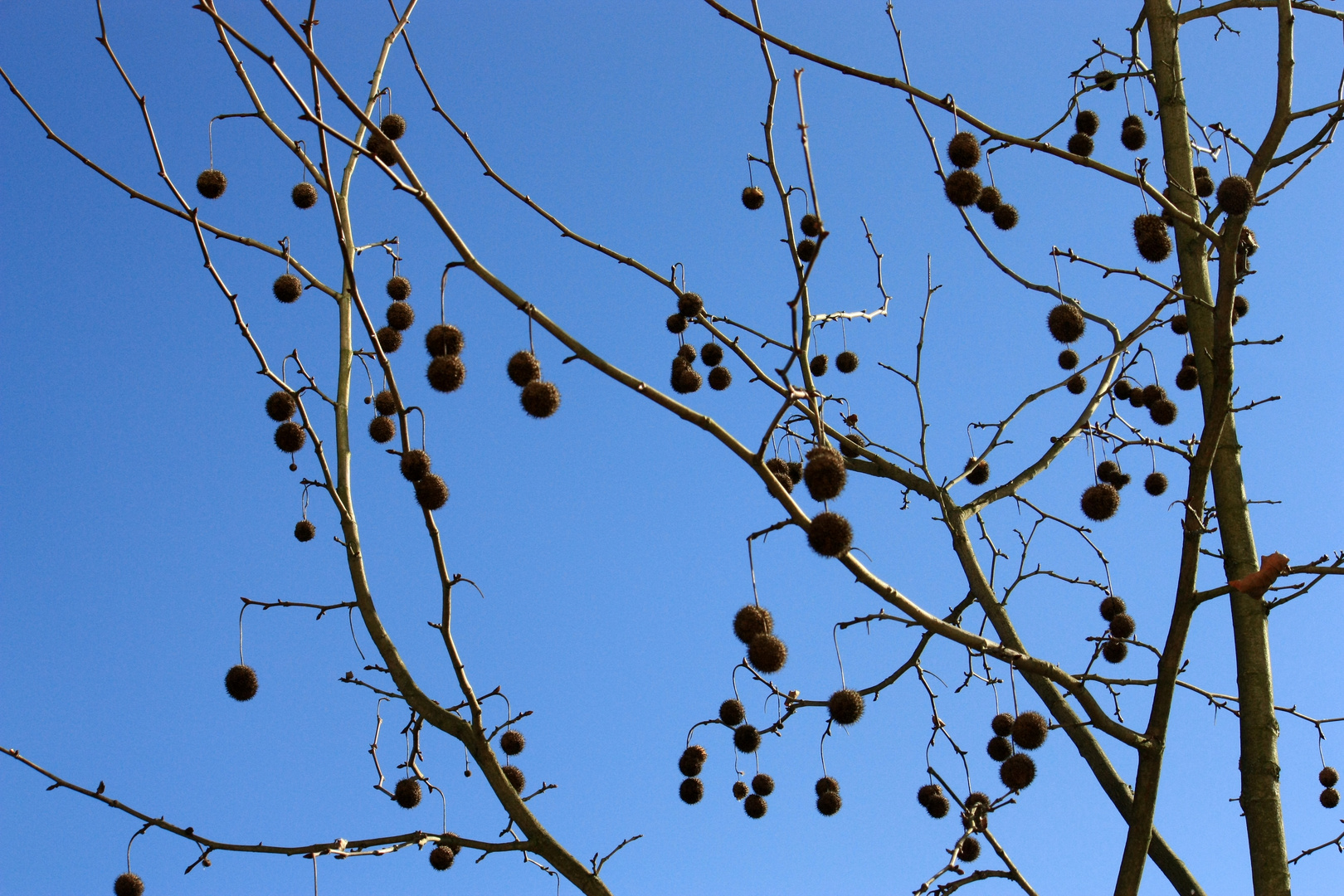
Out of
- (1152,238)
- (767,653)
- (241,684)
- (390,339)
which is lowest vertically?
(767,653)

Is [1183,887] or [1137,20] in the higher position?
[1137,20]

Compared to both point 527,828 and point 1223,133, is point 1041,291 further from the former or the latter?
point 527,828

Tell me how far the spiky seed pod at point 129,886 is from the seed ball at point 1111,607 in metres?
4.64

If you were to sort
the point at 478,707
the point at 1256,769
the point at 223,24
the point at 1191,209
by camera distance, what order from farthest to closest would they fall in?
the point at 1191,209 → the point at 1256,769 → the point at 478,707 → the point at 223,24

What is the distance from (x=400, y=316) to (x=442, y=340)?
1.52 metres

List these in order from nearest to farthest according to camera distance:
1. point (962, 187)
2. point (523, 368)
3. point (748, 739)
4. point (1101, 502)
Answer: point (523, 368), point (962, 187), point (748, 739), point (1101, 502)

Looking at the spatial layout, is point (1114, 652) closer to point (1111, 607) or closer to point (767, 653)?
point (1111, 607)

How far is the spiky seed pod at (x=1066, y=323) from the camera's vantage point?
510 cm

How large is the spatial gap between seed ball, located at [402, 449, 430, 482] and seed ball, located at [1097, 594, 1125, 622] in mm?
3387

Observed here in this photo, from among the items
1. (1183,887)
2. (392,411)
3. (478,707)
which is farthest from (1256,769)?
(392,411)

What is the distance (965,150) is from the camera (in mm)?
4797

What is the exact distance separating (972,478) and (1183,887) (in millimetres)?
2368

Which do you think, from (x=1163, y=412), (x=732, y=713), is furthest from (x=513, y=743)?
(x=1163, y=412)

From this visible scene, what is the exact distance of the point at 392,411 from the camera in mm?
5086
